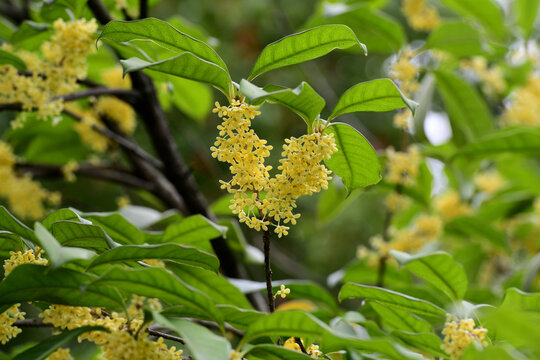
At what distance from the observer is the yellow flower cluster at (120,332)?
30.6 inches

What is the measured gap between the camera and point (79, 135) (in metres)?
2.04

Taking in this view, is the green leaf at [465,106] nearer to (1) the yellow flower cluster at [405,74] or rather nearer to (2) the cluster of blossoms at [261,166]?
(1) the yellow flower cluster at [405,74]

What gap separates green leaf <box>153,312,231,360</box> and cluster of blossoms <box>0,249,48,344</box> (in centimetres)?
27

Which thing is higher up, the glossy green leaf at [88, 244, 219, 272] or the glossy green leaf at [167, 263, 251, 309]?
the glossy green leaf at [167, 263, 251, 309]

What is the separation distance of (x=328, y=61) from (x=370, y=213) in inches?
53.8

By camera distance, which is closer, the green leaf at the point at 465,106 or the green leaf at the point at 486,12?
the green leaf at the point at 465,106

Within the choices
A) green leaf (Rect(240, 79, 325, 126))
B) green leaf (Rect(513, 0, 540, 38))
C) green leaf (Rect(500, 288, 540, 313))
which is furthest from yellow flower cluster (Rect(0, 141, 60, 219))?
green leaf (Rect(513, 0, 540, 38))

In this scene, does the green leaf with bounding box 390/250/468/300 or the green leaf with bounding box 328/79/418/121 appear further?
the green leaf with bounding box 390/250/468/300

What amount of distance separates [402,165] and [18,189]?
4.13 feet

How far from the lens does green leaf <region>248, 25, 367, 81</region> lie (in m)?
0.91

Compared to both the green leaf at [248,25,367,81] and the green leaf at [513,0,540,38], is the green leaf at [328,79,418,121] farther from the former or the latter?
the green leaf at [513,0,540,38]

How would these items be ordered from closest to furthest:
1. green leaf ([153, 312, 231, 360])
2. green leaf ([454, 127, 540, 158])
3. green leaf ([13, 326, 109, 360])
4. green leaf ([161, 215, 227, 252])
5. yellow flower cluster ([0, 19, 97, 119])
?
1. green leaf ([153, 312, 231, 360])
2. green leaf ([13, 326, 109, 360])
3. green leaf ([161, 215, 227, 252])
4. yellow flower cluster ([0, 19, 97, 119])
5. green leaf ([454, 127, 540, 158])

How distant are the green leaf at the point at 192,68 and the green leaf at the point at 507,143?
1.06m

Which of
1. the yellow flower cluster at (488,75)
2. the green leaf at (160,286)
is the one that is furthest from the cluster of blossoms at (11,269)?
the yellow flower cluster at (488,75)
